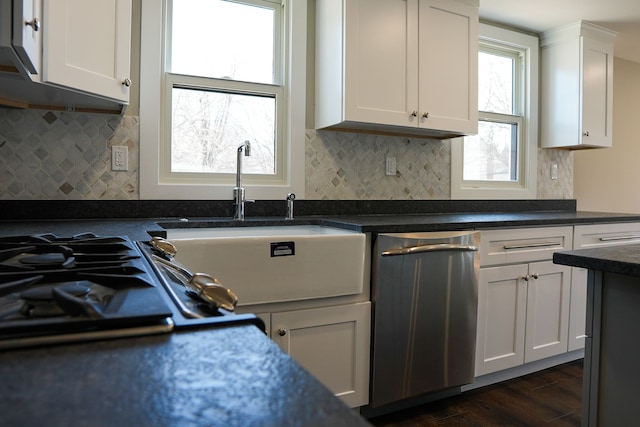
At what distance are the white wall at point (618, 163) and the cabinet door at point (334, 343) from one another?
9.40 ft

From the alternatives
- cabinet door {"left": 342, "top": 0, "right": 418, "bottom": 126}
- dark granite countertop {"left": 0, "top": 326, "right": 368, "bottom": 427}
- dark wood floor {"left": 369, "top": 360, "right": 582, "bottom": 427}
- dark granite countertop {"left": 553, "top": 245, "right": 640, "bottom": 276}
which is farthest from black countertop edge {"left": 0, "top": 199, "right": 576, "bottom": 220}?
dark granite countertop {"left": 0, "top": 326, "right": 368, "bottom": 427}

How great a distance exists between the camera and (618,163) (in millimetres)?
4078

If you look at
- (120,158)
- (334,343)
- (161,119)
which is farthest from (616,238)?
(120,158)

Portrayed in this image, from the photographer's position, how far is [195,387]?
34cm

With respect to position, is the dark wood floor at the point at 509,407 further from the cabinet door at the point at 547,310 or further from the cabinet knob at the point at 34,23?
the cabinet knob at the point at 34,23

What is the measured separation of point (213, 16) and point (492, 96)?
2.11 m

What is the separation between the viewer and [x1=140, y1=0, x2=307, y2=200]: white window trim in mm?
2139

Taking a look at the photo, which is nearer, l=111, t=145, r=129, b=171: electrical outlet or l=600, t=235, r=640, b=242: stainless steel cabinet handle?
l=111, t=145, r=129, b=171: electrical outlet

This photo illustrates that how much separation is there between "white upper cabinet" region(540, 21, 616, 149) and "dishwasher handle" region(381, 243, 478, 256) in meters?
1.77

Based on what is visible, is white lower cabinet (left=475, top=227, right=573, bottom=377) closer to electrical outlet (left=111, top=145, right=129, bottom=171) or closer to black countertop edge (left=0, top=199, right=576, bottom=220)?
black countertop edge (left=0, top=199, right=576, bottom=220)

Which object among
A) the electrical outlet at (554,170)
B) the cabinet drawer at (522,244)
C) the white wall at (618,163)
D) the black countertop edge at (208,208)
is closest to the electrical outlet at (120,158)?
the black countertop edge at (208,208)

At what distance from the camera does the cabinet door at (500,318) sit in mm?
2309

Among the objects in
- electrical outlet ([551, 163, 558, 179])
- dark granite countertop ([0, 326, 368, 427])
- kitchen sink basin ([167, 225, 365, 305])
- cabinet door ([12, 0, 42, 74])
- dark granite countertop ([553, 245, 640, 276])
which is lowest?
kitchen sink basin ([167, 225, 365, 305])

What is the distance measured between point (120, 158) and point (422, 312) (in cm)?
159
